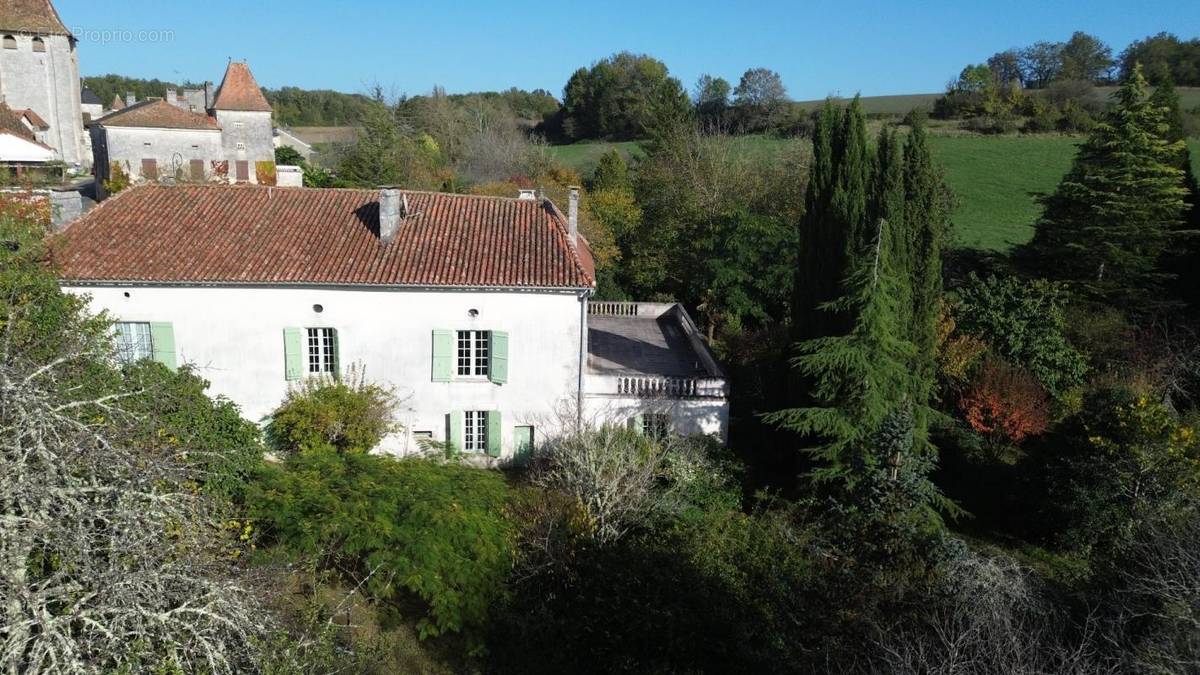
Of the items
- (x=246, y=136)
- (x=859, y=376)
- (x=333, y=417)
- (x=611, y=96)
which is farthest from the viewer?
(x=611, y=96)

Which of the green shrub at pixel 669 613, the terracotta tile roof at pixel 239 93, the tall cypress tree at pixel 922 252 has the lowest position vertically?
the green shrub at pixel 669 613

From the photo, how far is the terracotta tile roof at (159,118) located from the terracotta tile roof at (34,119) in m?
18.6

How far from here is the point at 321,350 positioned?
18562 mm

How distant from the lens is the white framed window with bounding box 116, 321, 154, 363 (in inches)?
696

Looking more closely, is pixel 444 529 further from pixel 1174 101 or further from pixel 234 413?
pixel 1174 101

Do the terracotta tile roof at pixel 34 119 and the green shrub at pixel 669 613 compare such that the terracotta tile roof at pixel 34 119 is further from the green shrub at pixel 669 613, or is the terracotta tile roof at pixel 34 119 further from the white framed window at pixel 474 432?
the green shrub at pixel 669 613

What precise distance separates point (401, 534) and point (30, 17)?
61.7 m

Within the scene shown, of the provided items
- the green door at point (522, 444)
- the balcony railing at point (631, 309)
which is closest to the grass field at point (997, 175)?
the balcony railing at point (631, 309)

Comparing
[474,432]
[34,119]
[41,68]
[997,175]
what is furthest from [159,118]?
[997,175]

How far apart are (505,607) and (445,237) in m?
10.0

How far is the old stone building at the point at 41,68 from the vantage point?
53938mm

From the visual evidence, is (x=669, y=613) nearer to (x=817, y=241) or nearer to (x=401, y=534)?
(x=401, y=534)

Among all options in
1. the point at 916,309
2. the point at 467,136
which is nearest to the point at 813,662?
the point at 916,309

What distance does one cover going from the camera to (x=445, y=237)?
1955 centimetres
